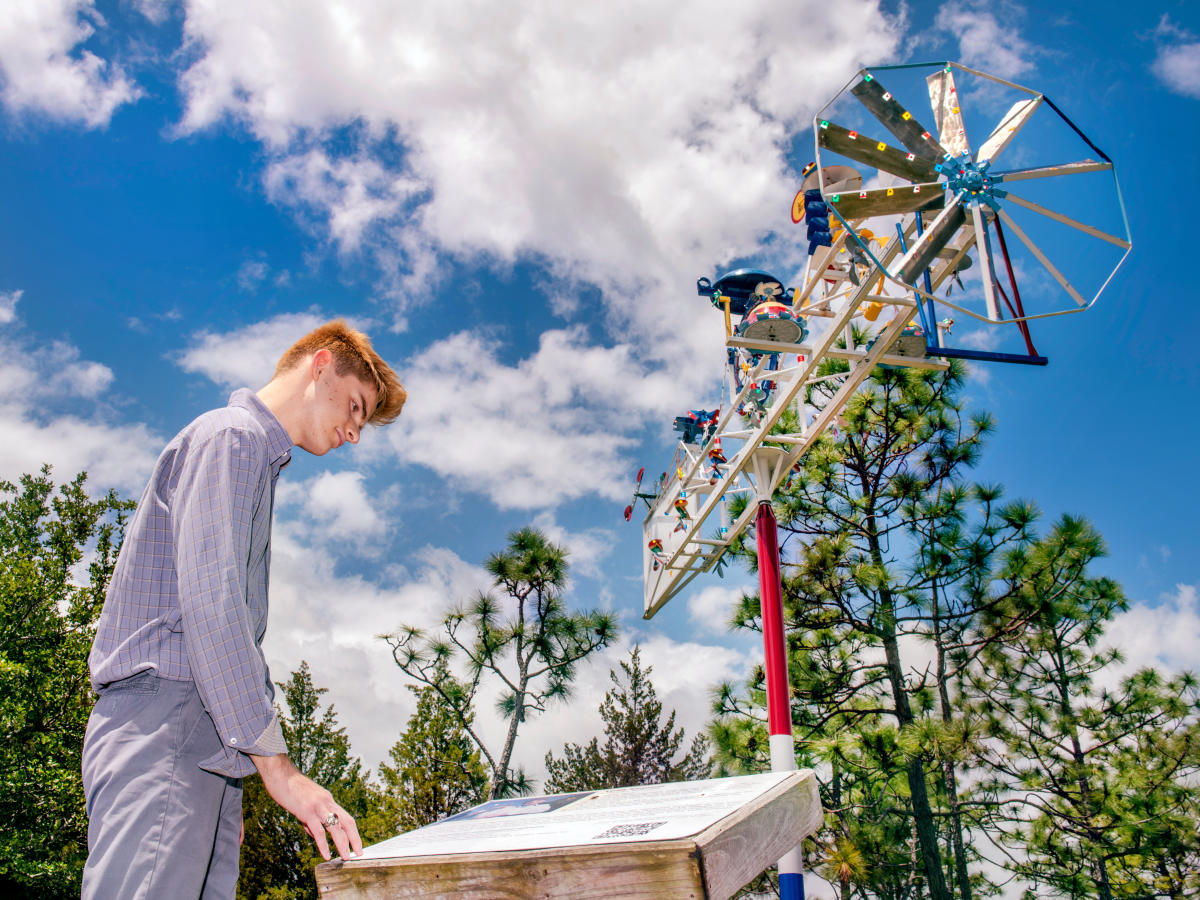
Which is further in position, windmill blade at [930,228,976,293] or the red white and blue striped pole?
the red white and blue striped pole

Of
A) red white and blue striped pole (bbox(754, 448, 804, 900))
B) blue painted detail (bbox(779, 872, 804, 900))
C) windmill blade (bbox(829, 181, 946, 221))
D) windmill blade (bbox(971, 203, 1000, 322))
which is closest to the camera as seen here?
windmill blade (bbox(971, 203, 1000, 322))

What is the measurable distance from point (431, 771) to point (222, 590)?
1197 centimetres

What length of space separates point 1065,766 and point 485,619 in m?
8.60

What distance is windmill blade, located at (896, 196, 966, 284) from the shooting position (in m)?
6.14

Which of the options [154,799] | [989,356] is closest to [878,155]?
[989,356]

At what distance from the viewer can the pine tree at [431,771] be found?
11672 mm

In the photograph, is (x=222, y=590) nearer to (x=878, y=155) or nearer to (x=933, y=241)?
(x=933, y=241)

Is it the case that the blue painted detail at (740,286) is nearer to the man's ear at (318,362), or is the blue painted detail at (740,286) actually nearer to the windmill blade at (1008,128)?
the windmill blade at (1008,128)

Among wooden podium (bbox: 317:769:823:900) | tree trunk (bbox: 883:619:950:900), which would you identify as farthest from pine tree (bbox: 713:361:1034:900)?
wooden podium (bbox: 317:769:823:900)

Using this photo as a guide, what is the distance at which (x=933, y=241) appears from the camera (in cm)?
618

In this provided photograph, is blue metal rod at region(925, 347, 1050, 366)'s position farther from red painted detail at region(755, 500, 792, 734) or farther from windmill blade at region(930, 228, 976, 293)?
red painted detail at region(755, 500, 792, 734)

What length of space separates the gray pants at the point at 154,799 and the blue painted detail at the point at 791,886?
22.7 ft

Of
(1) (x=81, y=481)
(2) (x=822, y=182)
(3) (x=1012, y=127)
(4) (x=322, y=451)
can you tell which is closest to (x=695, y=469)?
(2) (x=822, y=182)

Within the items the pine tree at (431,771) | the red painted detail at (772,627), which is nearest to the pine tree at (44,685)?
the pine tree at (431,771)
